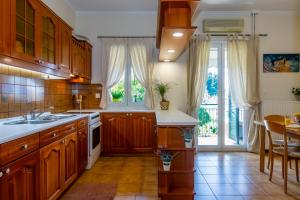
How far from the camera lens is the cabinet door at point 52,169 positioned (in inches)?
94.5

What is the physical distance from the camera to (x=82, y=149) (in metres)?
3.79

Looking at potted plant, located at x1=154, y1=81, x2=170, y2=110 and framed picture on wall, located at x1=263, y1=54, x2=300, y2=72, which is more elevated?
framed picture on wall, located at x1=263, y1=54, x2=300, y2=72

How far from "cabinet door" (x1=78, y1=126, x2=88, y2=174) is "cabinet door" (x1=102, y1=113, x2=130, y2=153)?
1.00m

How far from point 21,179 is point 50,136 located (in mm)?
601

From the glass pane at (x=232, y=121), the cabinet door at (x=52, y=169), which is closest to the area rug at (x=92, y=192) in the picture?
the cabinet door at (x=52, y=169)

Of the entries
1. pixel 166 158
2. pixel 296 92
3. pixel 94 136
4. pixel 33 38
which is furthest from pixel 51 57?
pixel 296 92

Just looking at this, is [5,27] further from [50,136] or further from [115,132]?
[115,132]

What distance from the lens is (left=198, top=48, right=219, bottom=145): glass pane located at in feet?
18.4

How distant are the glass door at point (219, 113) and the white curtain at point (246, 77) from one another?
15 centimetres

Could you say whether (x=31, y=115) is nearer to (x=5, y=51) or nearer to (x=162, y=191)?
(x=5, y=51)

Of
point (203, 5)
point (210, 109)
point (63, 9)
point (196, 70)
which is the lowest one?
point (210, 109)

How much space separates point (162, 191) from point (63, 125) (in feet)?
4.22

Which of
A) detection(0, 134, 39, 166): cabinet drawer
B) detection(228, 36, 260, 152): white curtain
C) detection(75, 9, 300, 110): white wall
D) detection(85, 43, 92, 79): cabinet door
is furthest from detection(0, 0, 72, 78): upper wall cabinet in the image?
detection(228, 36, 260, 152): white curtain

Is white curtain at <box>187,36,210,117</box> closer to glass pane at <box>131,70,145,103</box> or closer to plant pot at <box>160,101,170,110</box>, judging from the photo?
plant pot at <box>160,101,170,110</box>
